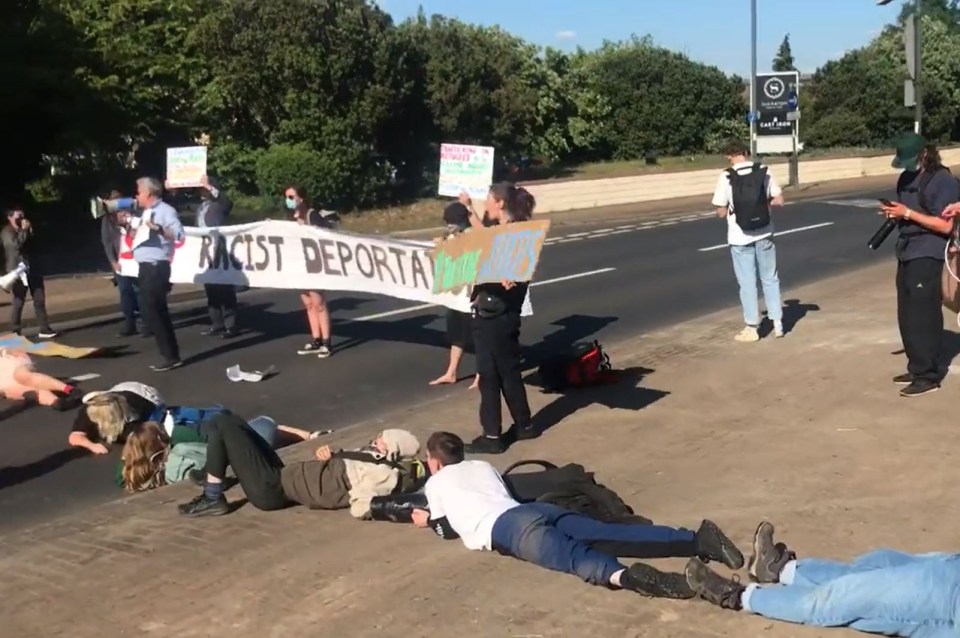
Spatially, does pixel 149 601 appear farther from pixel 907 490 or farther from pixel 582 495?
pixel 907 490

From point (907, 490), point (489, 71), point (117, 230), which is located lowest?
point (907, 490)

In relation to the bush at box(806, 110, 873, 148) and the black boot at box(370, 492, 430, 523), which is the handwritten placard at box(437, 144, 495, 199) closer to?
the black boot at box(370, 492, 430, 523)

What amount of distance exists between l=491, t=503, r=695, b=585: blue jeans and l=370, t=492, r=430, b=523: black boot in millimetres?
719

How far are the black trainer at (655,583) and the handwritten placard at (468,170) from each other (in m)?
10.7

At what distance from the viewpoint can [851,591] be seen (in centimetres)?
467

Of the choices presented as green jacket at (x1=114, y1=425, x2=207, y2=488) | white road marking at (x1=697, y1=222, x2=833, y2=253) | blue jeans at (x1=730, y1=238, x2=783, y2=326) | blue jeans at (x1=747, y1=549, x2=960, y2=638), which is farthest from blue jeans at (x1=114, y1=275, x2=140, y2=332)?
white road marking at (x1=697, y1=222, x2=833, y2=253)

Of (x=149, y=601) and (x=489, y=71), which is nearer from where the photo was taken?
(x=149, y=601)

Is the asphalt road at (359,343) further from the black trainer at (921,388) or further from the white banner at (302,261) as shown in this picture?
the black trainer at (921,388)

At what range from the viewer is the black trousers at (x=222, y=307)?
13.7 meters

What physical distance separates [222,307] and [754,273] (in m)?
6.24

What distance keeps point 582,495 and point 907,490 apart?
1.88 metres

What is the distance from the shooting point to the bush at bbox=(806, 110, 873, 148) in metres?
56.2

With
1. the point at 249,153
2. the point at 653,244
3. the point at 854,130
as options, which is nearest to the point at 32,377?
the point at 653,244

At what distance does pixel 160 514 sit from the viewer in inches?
277
